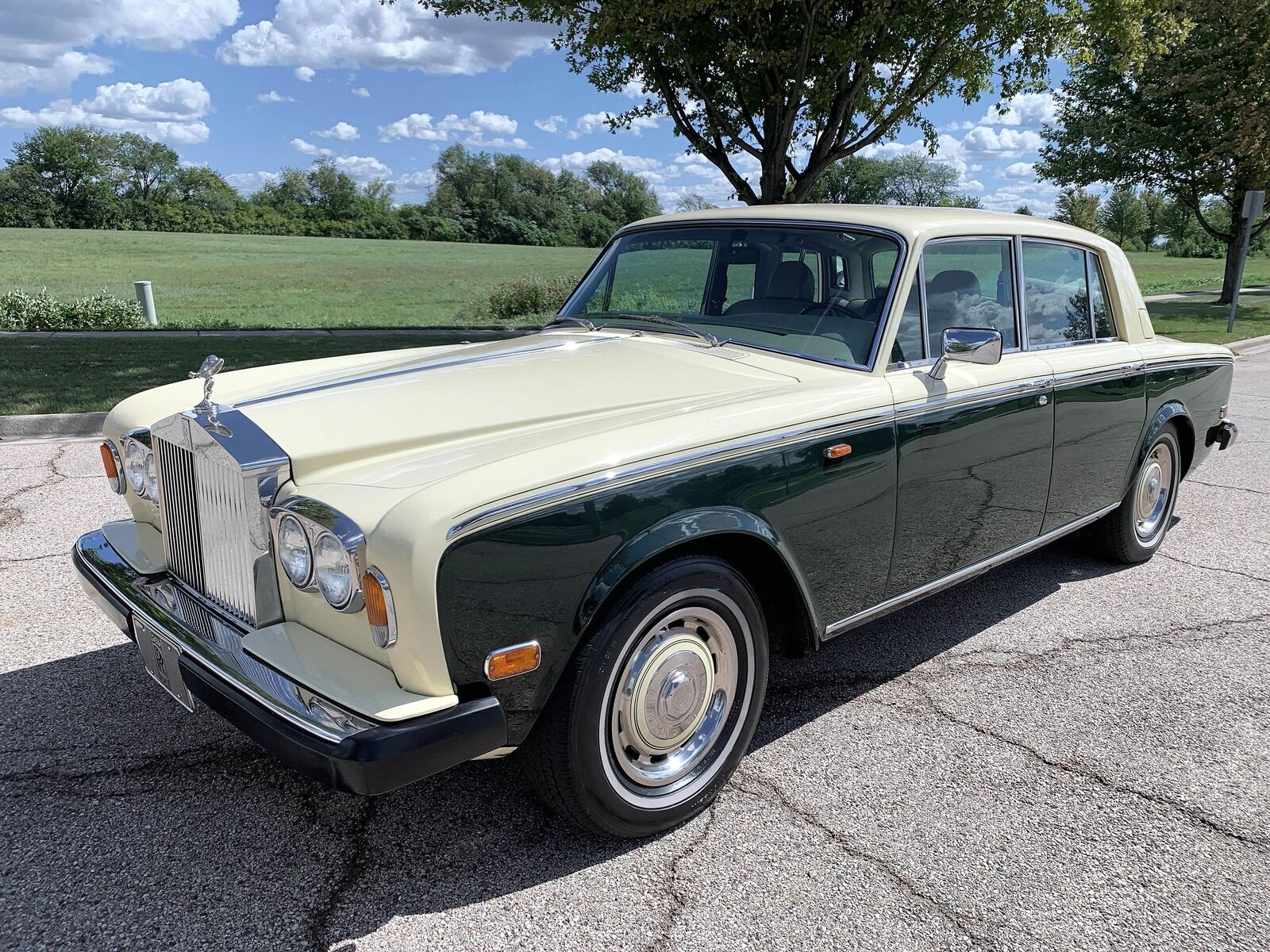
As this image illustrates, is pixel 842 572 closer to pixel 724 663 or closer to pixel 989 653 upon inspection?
pixel 724 663

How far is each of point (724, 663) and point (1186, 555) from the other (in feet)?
11.4

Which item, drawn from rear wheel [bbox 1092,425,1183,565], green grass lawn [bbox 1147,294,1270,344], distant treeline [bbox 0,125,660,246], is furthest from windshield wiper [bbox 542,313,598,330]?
distant treeline [bbox 0,125,660,246]

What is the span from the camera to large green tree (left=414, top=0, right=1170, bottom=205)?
10.7 m

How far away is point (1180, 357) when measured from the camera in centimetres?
457

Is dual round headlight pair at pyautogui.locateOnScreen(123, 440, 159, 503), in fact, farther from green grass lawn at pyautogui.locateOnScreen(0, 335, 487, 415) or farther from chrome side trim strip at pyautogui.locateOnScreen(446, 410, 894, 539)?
green grass lawn at pyautogui.locateOnScreen(0, 335, 487, 415)

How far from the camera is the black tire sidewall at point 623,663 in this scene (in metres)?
2.33

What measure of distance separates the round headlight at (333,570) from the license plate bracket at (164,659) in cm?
53

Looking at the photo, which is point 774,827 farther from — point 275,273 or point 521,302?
point 275,273

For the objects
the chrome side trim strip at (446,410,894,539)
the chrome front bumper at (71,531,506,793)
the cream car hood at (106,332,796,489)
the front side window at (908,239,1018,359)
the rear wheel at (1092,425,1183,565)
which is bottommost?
the rear wheel at (1092,425,1183,565)

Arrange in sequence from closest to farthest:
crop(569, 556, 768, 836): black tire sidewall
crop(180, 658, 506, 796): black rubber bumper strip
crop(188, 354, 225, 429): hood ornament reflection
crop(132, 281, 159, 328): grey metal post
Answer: crop(180, 658, 506, 796): black rubber bumper strip → crop(569, 556, 768, 836): black tire sidewall → crop(188, 354, 225, 429): hood ornament reflection → crop(132, 281, 159, 328): grey metal post

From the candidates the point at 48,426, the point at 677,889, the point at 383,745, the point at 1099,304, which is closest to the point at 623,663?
the point at 677,889

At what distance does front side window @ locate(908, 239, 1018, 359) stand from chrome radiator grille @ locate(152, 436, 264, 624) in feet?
7.67

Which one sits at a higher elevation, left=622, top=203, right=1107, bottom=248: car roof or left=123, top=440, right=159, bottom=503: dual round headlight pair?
left=622, top=203, right=1107, bottom=248: car roof

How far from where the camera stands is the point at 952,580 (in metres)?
3.51
